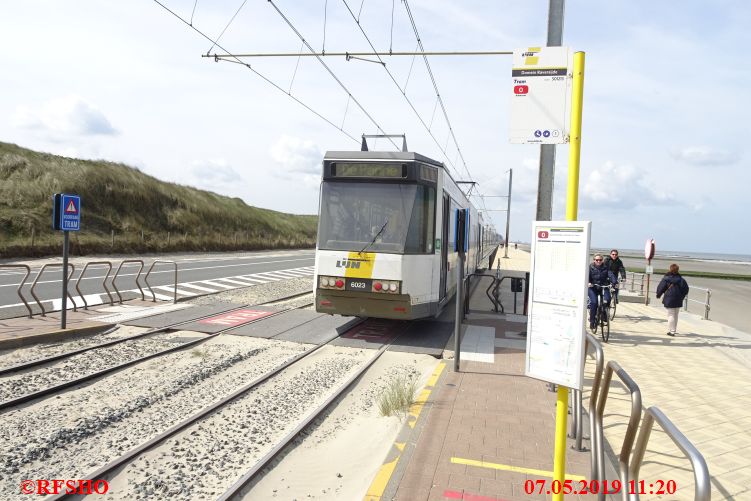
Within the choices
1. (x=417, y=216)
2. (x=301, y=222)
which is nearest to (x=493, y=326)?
(x=417, y=216)

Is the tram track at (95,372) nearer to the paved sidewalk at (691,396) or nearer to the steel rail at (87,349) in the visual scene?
the steel rail at (87,349)

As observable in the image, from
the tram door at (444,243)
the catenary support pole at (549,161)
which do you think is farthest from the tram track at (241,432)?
the catenary support pole at (549,161)

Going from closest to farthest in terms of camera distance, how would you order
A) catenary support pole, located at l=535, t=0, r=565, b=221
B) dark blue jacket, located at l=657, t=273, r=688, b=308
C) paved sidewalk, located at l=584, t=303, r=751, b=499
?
paved sidewalk, located at l=584, t=303, r=751, b=499 → catenary support pole, located at l=535, t=0, r=565, b=221 → dark blue jacket, located at l=657, t=273, r=688, b=308

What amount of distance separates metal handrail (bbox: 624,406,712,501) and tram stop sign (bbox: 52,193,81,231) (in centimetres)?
981

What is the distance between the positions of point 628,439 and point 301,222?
7263 centimetres

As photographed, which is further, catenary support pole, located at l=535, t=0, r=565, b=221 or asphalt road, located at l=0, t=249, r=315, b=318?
asphalt road, located at l=0, t=249, r=315, b=318

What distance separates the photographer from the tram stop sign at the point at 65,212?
1003 cm

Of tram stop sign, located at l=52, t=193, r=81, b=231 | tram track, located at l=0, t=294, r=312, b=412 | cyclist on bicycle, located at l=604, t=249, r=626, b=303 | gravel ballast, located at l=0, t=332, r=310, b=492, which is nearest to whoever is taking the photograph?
gravel ballast, located at l=0, t=332, r=310, b=492

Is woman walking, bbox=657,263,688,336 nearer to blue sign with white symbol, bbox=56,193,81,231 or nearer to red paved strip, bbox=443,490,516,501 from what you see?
red paved strip, bbox=443,490,516,501

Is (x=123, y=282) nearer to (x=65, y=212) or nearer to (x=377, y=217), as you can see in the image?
(x=65, y=212)

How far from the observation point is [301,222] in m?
75.3

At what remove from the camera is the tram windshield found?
984 cm

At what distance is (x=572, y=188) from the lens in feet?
11.9
